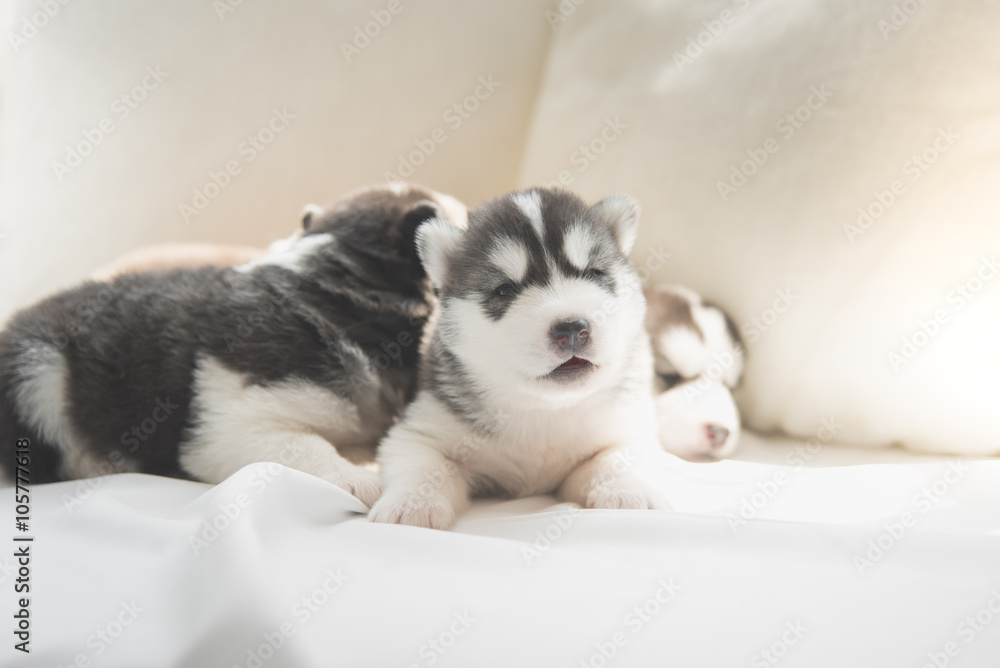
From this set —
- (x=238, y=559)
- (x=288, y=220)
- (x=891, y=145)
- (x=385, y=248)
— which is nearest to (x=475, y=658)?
(x=238, y=559)

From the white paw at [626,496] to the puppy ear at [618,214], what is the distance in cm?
69

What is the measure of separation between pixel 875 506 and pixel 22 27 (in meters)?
3.21

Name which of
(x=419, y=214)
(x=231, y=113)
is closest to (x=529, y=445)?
(x=419, y=214)

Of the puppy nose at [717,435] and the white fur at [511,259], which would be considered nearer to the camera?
the white fur at [511,259]

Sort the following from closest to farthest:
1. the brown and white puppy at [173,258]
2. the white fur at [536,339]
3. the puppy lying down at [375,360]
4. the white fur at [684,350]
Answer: the white fur at [536,339] → the puppy lying down at [375,360] → the white fur at [684,350] → the brown and white puppy at [173,258]

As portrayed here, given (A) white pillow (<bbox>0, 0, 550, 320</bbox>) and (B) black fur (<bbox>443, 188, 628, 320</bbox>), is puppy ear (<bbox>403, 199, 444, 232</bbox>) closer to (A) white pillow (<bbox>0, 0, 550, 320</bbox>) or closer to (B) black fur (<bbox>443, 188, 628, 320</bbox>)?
(B) black fur (<bbox>443, 188, 628, 320</bbox>)

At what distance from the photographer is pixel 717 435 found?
6.98 ft

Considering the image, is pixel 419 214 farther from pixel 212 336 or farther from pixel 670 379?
pixel 670 379

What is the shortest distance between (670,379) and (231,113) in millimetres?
1982

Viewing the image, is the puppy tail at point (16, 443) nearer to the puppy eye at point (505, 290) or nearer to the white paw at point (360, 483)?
the white paw at point (360, 483)

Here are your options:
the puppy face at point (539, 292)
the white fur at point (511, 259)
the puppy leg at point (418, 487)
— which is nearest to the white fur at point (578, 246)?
the puppy face at point (539, 292)

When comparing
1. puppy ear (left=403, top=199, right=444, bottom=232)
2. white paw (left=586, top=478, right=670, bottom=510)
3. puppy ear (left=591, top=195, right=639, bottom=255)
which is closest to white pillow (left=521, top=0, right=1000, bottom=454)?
puppy ear (left=591, top=195, right=639, bottom=255)

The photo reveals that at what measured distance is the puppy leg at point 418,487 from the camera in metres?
1.56

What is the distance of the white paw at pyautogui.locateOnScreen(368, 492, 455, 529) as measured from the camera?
60.9 inches
